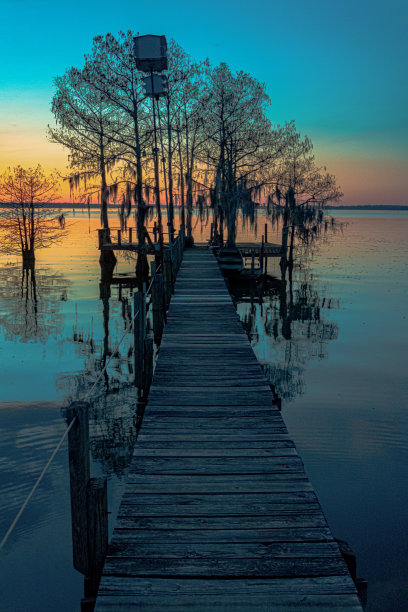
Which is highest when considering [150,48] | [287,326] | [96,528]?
[150,48]

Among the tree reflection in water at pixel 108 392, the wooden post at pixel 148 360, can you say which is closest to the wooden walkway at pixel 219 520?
the tree reflection in water at pixel 108 392

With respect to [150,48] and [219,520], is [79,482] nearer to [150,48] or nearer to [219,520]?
[219,520]

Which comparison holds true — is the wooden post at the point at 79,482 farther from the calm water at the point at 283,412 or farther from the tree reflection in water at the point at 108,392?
the calm water at the point at 283,412

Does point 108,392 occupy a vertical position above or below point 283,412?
above

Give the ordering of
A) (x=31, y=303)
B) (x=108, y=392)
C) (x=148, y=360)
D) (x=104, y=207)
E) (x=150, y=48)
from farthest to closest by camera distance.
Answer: (x=104, y=207), (x=31, y=303), (x=150, y=48), (x=108, y=392), (x=148, y=360)

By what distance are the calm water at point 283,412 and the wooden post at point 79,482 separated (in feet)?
7.91

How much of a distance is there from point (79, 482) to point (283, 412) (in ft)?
24.6

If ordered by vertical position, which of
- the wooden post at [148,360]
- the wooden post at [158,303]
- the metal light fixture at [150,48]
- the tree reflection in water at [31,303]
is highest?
the metal light fixture at [150,48]

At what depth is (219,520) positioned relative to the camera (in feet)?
13.3

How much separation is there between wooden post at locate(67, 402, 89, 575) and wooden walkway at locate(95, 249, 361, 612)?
10.6 inches

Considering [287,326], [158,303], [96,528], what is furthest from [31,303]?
[96,528]

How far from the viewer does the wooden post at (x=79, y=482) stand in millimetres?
3732

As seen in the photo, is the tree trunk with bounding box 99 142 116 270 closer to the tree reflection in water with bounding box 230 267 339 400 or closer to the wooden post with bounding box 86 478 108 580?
the tree reflection in water with bounding box 230 267 339 400

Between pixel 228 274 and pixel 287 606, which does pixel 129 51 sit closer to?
pixel 228 274
